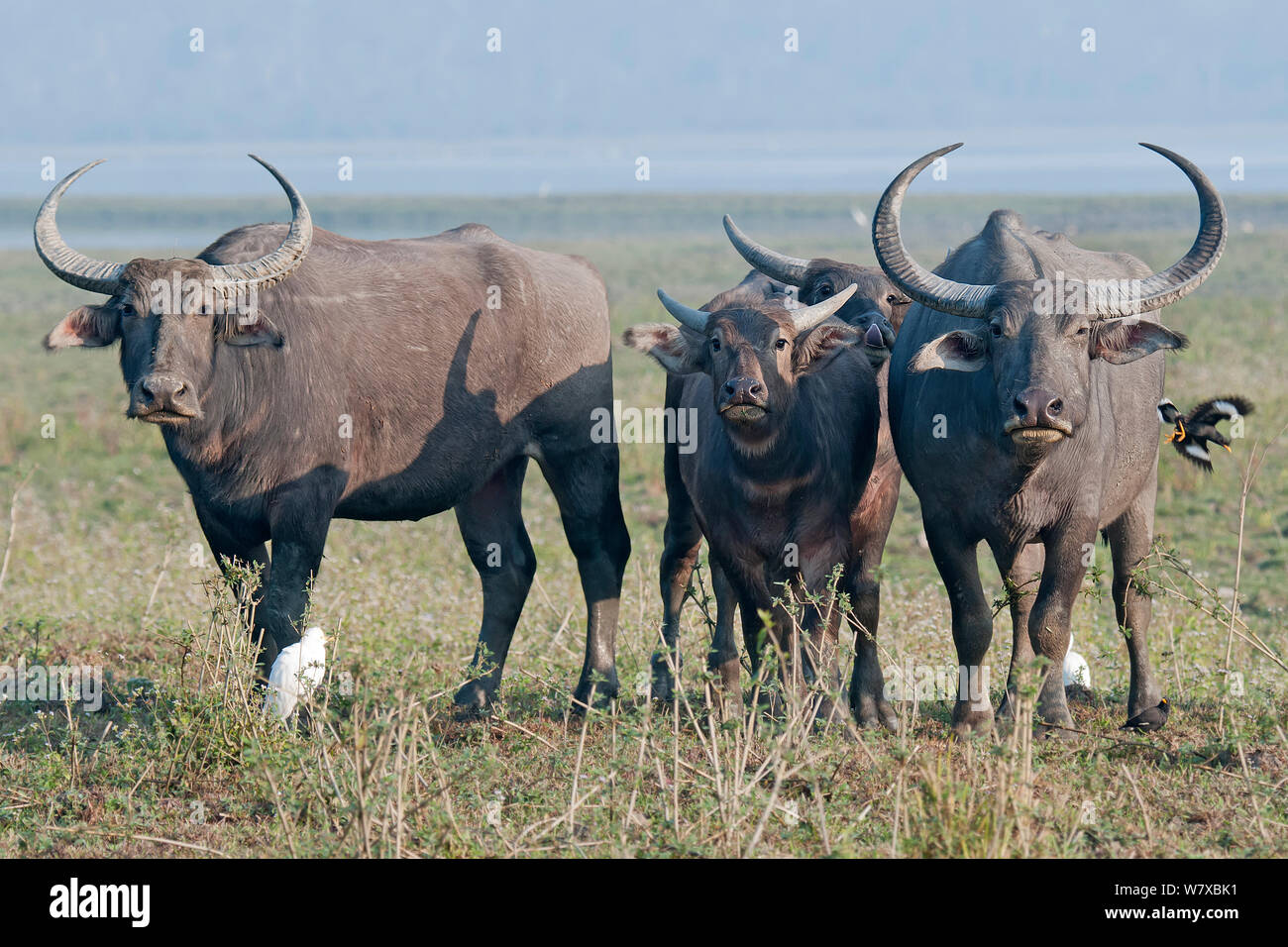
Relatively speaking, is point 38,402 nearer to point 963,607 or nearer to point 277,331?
point 277,331

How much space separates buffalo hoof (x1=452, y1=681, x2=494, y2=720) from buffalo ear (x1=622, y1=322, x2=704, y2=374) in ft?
6.77

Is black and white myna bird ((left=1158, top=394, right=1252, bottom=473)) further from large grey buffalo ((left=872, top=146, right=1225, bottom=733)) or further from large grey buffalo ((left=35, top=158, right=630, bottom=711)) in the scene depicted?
large grey buffalo ((left=35, top=158, right=630, bottom=711))

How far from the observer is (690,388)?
8.28 m

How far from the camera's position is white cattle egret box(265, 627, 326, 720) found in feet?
22.7

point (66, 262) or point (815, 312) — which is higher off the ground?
point (66, 262)

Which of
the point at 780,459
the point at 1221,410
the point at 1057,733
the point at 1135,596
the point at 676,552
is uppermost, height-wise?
the point at 1221,410

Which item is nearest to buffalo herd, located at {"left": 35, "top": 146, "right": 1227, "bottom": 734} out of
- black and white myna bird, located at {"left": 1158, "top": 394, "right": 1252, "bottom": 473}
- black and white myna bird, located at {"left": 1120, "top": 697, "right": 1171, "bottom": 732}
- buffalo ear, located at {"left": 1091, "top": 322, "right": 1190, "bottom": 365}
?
buffalo ear, located at {"left": 1091, "top": 322, "right": 1190, "bottom": 365}

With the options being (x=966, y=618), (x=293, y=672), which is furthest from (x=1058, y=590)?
(x=293, y=672)

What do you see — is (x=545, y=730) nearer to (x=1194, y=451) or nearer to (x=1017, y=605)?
(x=1017, y=605)

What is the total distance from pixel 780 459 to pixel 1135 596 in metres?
2.27

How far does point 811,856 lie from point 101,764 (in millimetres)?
3287

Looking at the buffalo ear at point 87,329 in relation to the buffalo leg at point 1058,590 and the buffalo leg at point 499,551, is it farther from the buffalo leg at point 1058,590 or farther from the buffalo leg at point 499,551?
the buffalo leg at point 1058,590

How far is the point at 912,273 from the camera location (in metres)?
7.26

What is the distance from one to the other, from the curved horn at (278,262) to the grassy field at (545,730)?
1.46 metres
